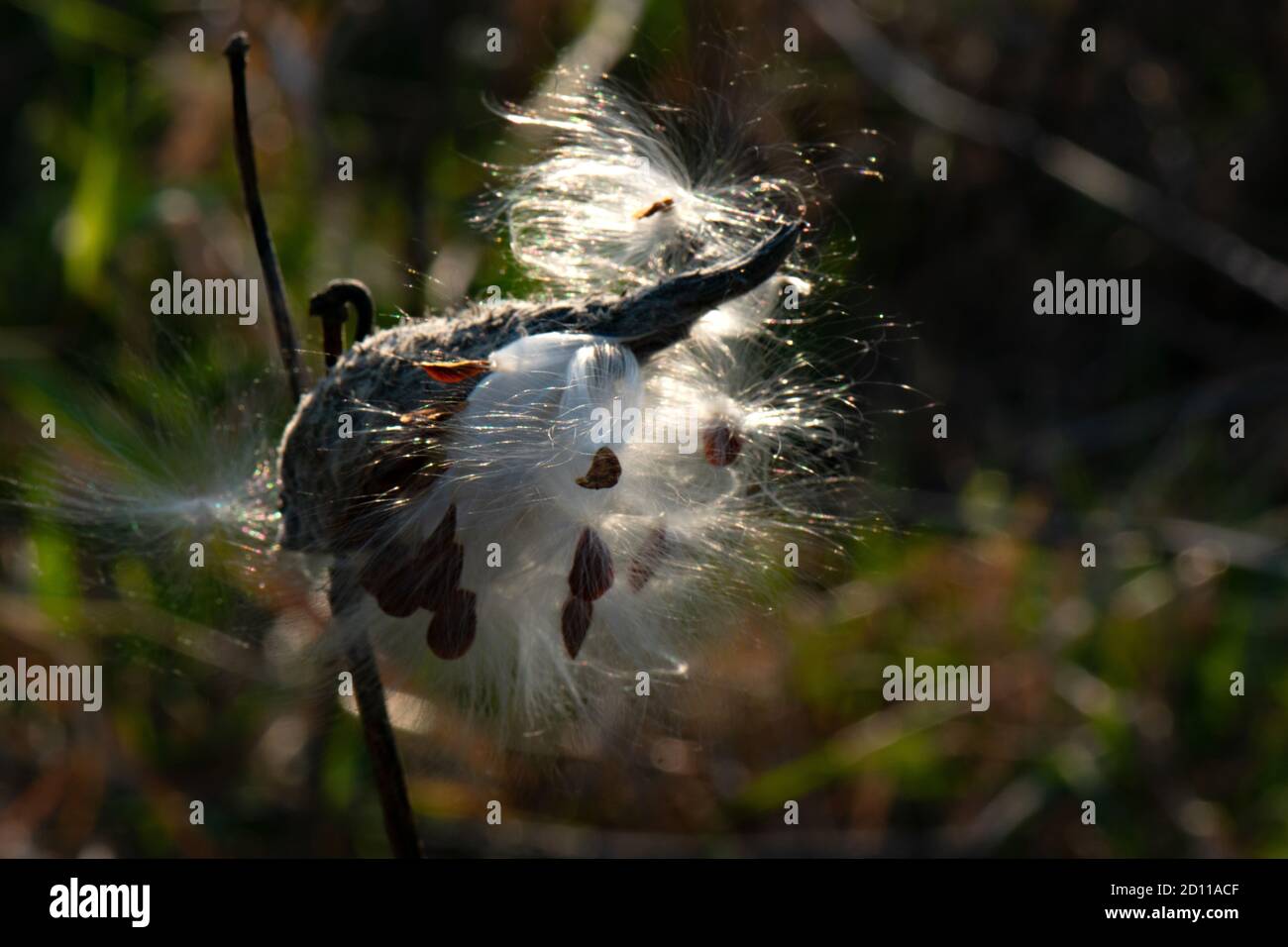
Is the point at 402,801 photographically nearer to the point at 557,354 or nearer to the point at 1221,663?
the point at 557,354

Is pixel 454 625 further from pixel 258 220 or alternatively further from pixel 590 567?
pixel 258 220

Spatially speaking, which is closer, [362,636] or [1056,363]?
[362,636]

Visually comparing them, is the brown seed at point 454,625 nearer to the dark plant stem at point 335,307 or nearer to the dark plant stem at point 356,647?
the dark plant stem at point 356,647

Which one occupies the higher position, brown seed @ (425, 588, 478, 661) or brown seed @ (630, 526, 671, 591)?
brown seed @ (630, 526, 671, 591)

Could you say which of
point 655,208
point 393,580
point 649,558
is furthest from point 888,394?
point 393,580

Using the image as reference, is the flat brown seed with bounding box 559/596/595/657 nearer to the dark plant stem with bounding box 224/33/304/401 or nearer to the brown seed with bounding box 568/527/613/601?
the brown seed with bounding box 568/527/613/601

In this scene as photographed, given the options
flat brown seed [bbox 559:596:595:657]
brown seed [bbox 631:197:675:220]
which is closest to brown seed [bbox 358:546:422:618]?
flat brown seed [bbox 559:596:595:657]

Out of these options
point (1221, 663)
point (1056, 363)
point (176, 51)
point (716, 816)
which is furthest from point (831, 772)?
point (176, 51)
